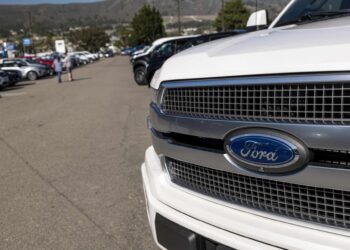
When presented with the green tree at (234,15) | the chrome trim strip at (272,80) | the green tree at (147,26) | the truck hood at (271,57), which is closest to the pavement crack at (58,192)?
the truck hood at (271,57)

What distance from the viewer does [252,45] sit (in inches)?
89.3

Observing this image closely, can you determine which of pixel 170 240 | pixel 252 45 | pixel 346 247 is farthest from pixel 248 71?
pixel 170 240

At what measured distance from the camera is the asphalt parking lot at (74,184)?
3.99 meters

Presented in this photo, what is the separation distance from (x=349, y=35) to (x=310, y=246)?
896mm

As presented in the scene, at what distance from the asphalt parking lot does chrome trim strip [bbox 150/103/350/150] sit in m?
1.57

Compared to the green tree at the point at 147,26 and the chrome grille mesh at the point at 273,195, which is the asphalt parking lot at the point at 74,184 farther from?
the green tree at the point at 147,26

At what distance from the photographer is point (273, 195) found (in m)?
2.02

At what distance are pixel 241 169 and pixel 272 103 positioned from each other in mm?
338

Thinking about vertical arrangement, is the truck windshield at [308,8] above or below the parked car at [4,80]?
above

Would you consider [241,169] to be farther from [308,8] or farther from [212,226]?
[308,8]

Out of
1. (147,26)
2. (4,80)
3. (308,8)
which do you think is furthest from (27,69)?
(147,26)

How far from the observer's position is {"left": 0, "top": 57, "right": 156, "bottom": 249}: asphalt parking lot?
3.99m

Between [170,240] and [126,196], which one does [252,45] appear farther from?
[126,196]

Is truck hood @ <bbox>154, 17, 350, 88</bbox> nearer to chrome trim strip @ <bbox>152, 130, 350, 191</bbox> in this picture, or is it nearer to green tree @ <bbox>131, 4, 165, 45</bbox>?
chrome trim strip @ <bbox>152, 130, 350, 191</bbox>
